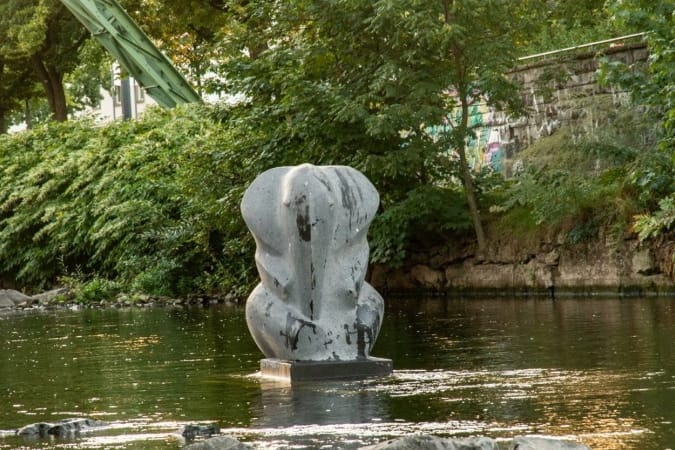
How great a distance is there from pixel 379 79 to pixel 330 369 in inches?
560

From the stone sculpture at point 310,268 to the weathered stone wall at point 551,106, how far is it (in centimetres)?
1430

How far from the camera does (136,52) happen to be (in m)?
39.8

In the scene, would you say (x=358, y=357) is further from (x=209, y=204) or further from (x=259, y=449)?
(x=209, y=204)

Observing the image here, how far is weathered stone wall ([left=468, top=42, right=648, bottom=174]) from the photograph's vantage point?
26703 millimetres

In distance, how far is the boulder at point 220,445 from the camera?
7.65 metres

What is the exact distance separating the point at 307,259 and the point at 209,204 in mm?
17165

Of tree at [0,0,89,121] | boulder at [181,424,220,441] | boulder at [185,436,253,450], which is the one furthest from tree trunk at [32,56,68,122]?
boulder at [185,436,253,450]

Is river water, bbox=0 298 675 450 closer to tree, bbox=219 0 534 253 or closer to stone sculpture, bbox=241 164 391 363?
stone sculpture, bbox=241 164 391 363

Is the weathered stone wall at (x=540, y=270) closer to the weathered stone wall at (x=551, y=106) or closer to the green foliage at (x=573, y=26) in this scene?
the weathered stone wall at (x=551, y=106)

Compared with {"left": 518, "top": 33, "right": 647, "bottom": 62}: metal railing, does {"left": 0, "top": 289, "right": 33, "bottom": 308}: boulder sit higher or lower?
lower

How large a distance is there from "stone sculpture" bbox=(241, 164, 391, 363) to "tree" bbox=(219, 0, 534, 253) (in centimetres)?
1266

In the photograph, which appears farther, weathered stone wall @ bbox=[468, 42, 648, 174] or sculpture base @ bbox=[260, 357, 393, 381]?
weathered stone wall @ bbox=[468, 42, 648, 174]

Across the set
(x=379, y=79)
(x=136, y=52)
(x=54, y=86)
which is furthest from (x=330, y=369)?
(x=54, y=86)

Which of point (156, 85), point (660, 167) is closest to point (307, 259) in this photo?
point (660, 167)
